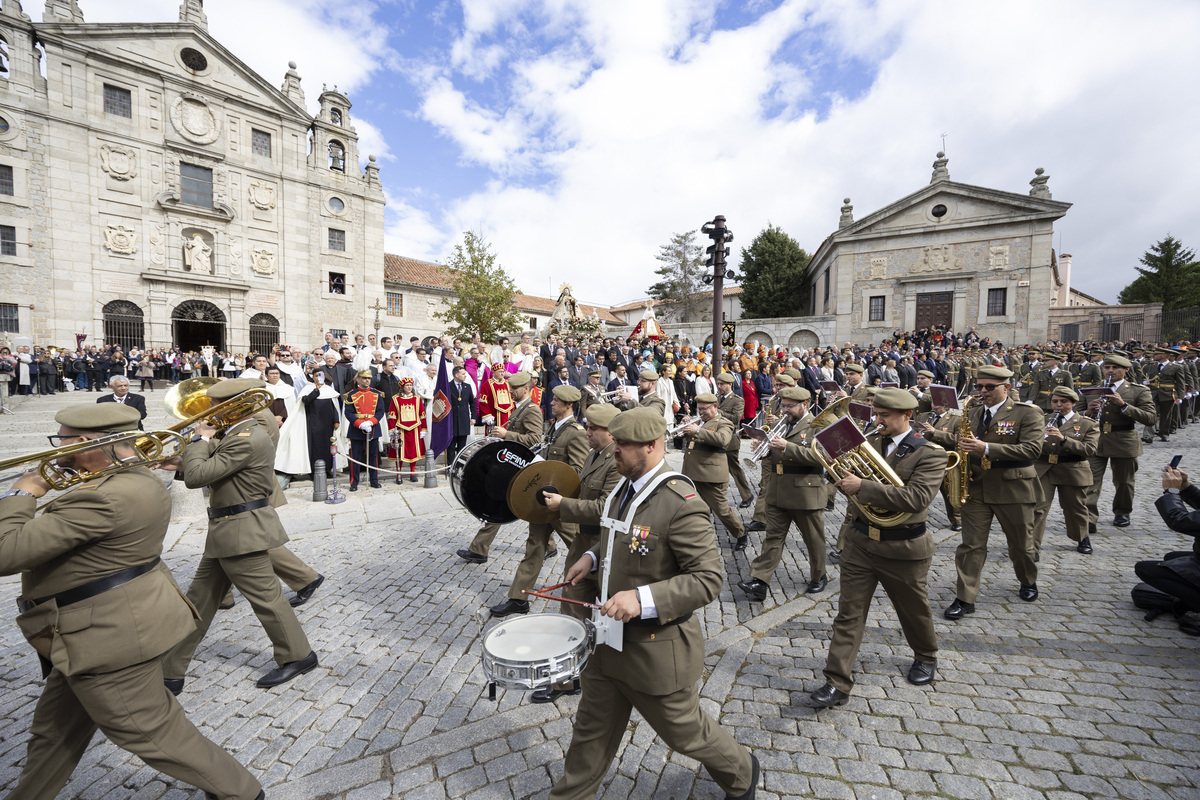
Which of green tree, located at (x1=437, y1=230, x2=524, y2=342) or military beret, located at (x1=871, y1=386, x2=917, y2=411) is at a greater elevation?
green tree, located at (x1=437, y1=230, x2=524, y2=342)

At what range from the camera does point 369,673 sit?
165 inches

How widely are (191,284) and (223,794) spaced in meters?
35.6

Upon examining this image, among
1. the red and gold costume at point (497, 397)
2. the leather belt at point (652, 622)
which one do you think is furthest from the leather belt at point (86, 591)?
the red and gold costume at point (497, 397)

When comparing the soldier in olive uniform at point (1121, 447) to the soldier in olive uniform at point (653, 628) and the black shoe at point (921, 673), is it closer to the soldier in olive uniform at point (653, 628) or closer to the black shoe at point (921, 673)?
the black shoe at point (921, 673)

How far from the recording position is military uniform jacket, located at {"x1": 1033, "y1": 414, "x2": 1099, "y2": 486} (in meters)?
6.13

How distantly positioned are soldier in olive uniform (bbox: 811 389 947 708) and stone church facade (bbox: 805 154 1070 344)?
36.7 m

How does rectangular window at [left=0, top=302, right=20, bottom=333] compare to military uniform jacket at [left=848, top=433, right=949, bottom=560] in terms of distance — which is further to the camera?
rectangular window at [left=0, top=302, right=20, bottom=333]

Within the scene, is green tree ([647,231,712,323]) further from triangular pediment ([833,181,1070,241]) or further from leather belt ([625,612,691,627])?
leather belt ([625,612,691,627])

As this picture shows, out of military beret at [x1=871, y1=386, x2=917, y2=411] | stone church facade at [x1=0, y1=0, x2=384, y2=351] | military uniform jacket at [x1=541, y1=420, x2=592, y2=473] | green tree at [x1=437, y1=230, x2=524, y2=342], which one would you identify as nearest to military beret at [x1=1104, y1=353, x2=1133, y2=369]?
military beret at [x1=871, y1=386, x2=917, y2=411]

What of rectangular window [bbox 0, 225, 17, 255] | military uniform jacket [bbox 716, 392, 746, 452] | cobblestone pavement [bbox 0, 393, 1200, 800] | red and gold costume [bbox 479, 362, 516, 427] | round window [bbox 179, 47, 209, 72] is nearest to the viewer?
cobblestone pavement [bbox 0, 393, 1200, 800]

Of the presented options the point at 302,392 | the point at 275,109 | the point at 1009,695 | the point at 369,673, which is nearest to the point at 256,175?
the point at 275,109

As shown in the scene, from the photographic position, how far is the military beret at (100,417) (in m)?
2.71

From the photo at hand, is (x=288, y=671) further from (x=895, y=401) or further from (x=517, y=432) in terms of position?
(x=895, y=401)

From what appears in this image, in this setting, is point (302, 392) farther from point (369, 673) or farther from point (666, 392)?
point (666, 392)
